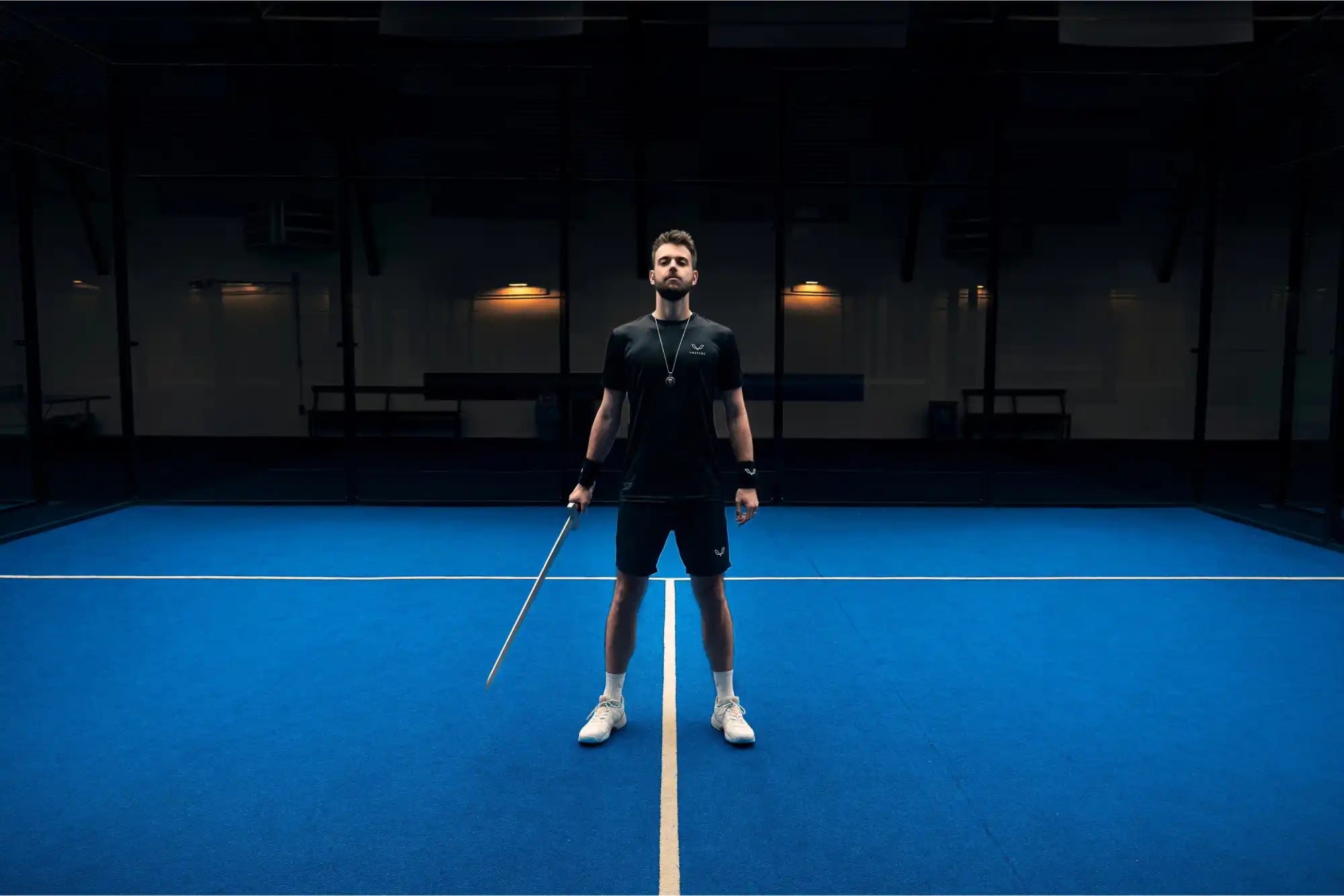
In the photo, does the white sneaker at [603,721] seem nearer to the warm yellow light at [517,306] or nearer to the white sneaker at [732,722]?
the white sneaker at [732,722]

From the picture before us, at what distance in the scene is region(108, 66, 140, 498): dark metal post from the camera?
7797 mm

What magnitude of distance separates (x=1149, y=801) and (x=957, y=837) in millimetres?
682

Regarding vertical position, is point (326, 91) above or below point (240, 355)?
above

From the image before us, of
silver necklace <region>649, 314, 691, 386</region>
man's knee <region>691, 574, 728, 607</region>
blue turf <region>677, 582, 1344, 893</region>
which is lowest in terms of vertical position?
blue turf <region>677, 582, 1344, 893</region>

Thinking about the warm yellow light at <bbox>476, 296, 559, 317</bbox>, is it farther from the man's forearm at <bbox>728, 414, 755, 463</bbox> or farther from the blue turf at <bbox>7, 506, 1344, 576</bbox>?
the man's forearm at <bbox>728, 414, 755, 463</bbox>

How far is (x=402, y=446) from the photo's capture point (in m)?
12.8

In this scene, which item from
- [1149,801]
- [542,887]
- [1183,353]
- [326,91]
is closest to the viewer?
[542,887]

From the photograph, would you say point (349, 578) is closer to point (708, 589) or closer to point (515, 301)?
point (708, 589)

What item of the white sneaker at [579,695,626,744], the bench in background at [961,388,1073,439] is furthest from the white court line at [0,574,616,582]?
the bench in background at [961,388,1073,439]

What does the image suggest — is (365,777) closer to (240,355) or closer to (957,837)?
(957,837)

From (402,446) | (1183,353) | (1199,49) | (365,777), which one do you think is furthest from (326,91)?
(1183,353)

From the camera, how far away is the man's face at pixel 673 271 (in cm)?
304

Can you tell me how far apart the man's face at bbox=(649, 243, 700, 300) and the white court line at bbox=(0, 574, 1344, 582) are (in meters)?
→ 2.80

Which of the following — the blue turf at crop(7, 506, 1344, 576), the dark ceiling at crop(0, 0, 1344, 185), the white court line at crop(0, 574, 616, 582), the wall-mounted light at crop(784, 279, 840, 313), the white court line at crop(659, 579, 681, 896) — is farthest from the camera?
the wall-mounted light at crop(784, 279, 840, 313)
